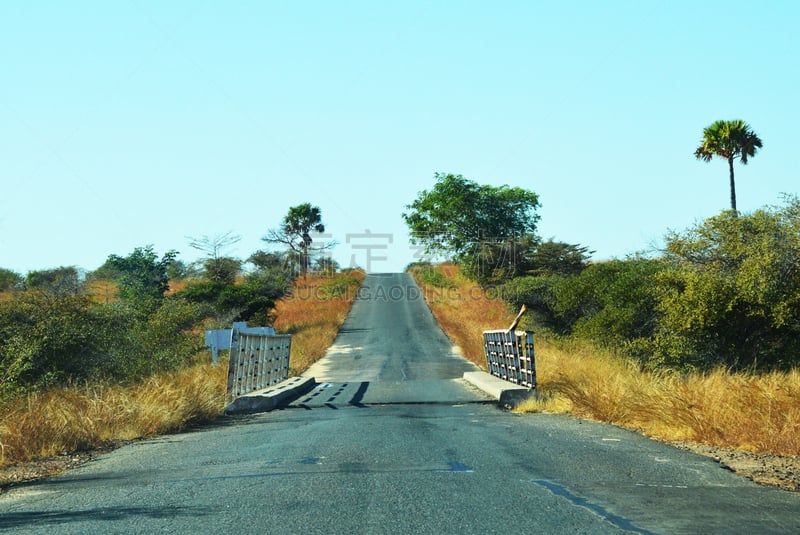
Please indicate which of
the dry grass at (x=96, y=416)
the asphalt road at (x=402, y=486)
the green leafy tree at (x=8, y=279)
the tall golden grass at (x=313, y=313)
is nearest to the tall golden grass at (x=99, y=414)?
the dry grass at (x=96, y=416)

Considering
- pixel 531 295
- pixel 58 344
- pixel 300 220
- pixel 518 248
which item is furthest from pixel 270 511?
pixel 300 220

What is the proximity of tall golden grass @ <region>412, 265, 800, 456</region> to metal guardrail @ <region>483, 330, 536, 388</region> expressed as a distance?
552 mm

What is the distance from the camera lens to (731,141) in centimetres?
4628

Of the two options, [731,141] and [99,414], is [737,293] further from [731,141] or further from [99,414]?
[731,141]

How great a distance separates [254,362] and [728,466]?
13.3 metres

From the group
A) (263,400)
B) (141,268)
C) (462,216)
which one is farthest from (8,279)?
(263,400)

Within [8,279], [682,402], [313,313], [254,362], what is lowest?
[682,402]

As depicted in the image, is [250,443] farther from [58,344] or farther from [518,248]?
[518,248]

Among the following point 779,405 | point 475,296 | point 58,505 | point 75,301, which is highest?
point 475,296

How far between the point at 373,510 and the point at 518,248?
183ft

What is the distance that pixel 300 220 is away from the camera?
321ft

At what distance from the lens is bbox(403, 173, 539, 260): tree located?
70000mm

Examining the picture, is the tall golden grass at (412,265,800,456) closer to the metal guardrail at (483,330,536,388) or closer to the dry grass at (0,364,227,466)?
the metal guardrail at (483,330,536,388)

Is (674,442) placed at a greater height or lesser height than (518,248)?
lesser
